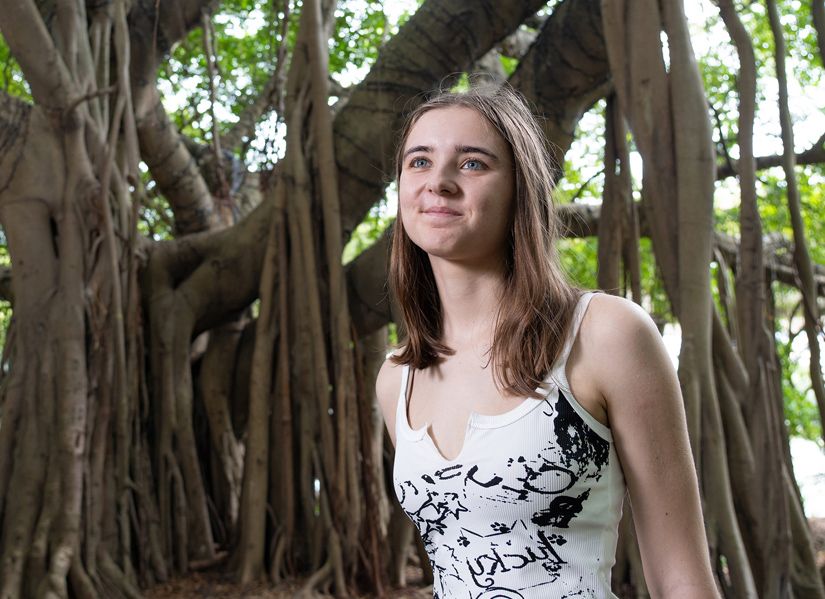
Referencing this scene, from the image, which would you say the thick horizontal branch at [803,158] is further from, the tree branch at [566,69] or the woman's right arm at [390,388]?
the woman's right arm at [390,388]

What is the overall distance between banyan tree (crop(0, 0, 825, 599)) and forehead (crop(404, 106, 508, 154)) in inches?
56.8

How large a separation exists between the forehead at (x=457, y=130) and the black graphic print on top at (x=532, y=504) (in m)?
0.30

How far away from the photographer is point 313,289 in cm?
358

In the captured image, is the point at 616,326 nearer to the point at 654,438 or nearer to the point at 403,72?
the point at 654,438

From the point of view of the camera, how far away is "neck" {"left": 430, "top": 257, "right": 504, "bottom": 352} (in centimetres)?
116

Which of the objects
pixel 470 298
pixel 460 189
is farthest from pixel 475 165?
pixel 470 298

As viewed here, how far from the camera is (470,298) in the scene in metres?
1.18

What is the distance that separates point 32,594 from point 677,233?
2214mm

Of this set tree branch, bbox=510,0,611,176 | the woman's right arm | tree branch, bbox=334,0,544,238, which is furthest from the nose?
tree branch, bbox=334,0,544,238

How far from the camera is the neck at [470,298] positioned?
3.80ft

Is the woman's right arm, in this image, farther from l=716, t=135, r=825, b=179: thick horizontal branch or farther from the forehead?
l=716, t=135, r=825, b=179: thick horizontal branch

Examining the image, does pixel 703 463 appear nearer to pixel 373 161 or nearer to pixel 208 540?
pixel 373 161

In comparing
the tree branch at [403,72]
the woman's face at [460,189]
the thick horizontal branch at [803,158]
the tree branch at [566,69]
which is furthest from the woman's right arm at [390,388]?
the thick horizontal branch at [803,158]

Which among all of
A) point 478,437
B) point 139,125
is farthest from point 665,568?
point 139,125
